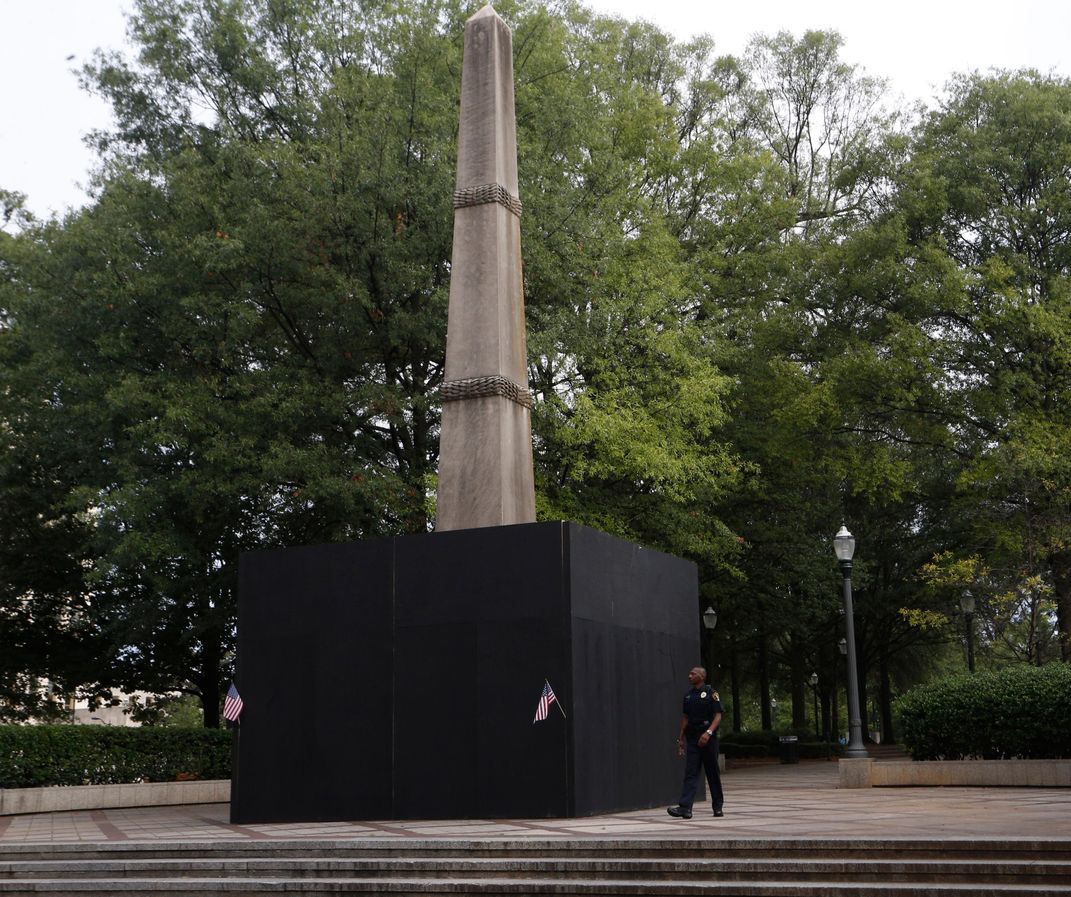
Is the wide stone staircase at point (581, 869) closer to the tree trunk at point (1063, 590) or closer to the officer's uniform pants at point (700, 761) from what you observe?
the officer's uniform pants at point (700, 761)

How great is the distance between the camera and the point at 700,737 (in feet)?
43.6

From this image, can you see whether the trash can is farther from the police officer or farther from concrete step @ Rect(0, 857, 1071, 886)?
concrete step @ Rect(0, 857, 1071, 886)

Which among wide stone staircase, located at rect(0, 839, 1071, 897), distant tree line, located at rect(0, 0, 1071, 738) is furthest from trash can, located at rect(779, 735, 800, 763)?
wide stone staircase, located at rect(0, 839, 1071, 897)

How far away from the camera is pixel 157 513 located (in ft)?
77.8

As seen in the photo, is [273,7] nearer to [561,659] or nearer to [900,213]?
[900,213]

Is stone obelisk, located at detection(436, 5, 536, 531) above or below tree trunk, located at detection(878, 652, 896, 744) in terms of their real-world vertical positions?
above

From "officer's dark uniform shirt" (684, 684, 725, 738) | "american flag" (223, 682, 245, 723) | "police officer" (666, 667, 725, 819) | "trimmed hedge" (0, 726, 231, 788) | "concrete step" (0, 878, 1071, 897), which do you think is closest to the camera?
"concrete step" (0, 878, 1071, 897)

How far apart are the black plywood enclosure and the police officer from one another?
1.25 metres

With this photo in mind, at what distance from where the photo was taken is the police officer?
1323 cm

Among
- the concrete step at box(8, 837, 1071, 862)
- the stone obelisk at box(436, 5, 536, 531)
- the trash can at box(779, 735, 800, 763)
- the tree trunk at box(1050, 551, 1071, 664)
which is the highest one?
the stone obelisk at box(436, 5, 536, 531)

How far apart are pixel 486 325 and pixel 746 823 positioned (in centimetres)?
746

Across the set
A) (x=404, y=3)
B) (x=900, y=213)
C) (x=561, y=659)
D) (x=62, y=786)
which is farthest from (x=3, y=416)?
(x=900, y=213)

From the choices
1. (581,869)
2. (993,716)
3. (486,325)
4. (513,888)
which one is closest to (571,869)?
(581,869)

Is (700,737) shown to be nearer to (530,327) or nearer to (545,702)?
(545,702)
